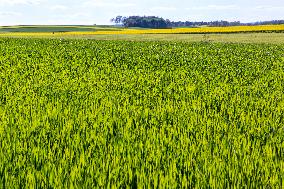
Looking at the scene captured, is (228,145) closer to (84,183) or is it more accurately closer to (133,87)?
(84,183)

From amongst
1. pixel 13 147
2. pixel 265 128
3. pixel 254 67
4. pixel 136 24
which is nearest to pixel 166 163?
pixel 13 147

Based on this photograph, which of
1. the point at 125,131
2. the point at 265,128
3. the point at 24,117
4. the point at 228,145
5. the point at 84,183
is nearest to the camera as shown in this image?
the point at 84,183

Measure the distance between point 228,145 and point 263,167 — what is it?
1.01m

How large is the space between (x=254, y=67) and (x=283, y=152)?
13072mm

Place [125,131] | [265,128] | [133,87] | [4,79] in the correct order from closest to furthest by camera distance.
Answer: [125,131] → [265,128] → [133,87] → [4,79]

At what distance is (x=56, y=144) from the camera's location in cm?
549

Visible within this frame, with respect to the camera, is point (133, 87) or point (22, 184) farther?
point (133, 87)

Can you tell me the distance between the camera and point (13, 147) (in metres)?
5.29

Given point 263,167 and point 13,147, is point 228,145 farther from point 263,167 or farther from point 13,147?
point 13,147

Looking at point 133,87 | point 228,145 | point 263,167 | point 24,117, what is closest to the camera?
point 263,167

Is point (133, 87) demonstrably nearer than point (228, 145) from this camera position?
No

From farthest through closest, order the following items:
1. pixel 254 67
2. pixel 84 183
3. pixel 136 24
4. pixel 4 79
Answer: pixel 136 24 < pixel 254 67 < pixel 4 79 < pixel 84 183

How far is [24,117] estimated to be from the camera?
7320mm

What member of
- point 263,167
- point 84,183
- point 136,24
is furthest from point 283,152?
point 136,24
